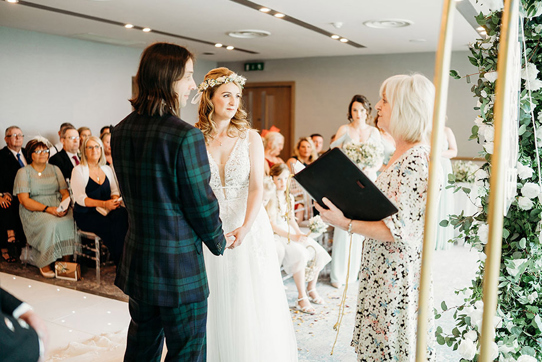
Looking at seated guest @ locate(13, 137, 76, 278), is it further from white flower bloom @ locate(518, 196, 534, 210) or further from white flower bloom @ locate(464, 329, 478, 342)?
white flower bloom @ locate(518, 196, 534, 210)

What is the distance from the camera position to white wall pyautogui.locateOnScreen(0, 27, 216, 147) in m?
7.21

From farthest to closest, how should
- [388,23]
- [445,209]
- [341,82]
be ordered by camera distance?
1. [341,82]
2. [388,23]
3. [445,209]

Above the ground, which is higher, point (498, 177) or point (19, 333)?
point (498, 177)

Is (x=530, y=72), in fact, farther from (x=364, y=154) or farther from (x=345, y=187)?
(x=364, y=154)

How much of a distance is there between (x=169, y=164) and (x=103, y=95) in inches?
294

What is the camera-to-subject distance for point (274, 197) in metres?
4.08

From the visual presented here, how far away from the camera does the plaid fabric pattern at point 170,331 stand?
76.5 inches

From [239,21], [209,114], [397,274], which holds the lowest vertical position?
[397,274]

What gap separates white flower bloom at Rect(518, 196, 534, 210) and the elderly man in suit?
148 centimetres

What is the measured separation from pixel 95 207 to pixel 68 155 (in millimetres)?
1685

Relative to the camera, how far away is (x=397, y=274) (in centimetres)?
199

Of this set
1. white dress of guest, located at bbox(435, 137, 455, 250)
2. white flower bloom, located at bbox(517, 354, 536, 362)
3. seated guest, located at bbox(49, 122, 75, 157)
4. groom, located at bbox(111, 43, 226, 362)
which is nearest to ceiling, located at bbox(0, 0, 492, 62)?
seated guest, located at bbox(49, 122, 75, 157)

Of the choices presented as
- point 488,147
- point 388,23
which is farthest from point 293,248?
point 388,23

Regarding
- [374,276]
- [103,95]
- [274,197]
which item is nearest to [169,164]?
[374,276]
